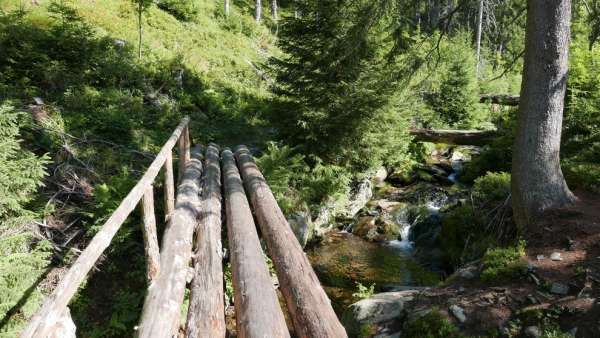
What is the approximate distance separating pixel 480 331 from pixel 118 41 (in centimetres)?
1518

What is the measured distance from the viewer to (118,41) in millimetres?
14297

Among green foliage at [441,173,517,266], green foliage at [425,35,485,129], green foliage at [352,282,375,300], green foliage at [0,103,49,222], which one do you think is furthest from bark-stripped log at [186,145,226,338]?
green foliage at [425,35,485,129]

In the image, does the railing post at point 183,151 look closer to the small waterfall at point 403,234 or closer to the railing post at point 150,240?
the railing post at point 150,240

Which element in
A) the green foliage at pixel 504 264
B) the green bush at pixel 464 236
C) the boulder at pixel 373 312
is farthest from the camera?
the green bush at pixel 464 236

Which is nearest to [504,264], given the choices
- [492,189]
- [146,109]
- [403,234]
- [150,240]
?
[492,189]

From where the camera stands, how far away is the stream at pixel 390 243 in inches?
317

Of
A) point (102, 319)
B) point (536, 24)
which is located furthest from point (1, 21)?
point (536, 24)

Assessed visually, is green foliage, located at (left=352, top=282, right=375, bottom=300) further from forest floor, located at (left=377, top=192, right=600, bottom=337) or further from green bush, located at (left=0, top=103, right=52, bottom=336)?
green bush, located at (left=0, top=103, right=52, bottom=336)

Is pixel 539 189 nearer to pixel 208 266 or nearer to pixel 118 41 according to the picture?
pixel 208 266

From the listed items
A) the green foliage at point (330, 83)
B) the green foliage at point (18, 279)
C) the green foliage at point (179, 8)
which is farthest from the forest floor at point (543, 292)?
the green foliage at point (179, 8)

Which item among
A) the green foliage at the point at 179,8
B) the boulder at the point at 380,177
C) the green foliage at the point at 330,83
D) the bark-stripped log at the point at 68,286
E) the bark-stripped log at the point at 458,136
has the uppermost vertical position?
the green foliage at the point at 179,8

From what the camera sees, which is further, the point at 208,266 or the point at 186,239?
the point at 186,239

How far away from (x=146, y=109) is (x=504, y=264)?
10321 mm

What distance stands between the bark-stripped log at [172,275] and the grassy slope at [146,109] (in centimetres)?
99
